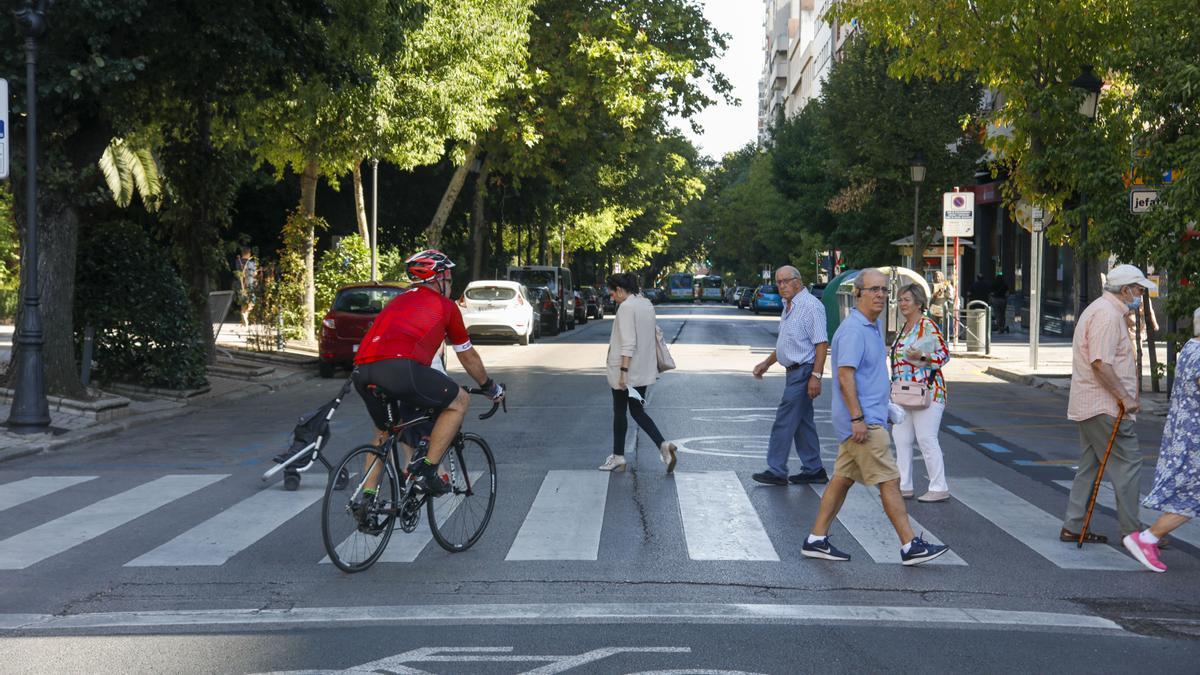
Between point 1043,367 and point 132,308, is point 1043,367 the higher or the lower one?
the lower one

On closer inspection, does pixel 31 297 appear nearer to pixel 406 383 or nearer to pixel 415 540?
pixel 415 540

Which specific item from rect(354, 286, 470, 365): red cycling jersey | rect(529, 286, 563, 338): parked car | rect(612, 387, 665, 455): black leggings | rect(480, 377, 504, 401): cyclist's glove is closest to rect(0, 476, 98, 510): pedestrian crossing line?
rect(354, 286, 470, 365): red cycling jersey

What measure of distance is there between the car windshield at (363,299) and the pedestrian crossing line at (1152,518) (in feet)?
45.1

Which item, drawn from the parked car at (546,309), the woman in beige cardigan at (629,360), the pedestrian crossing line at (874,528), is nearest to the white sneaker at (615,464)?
the woman in beige cardigan at (629,360)

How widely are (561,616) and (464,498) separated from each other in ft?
6.38

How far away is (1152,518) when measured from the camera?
994 centimetres

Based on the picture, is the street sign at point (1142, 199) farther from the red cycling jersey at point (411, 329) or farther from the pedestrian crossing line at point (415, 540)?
the red cycling jersey at point (411, 329)

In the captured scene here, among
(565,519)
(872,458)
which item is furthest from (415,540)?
(872,458)

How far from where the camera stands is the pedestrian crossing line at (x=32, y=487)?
1029cm

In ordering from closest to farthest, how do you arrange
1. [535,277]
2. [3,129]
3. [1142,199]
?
[3,129] → [1142,199] → [535,277]

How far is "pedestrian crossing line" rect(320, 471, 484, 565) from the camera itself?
26.7 ft

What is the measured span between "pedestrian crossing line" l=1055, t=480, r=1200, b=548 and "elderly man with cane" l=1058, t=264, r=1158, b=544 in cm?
Answer: 45

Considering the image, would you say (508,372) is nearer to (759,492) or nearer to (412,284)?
(759,492)

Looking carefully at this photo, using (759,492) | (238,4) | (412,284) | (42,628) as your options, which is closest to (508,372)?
(238,4)
